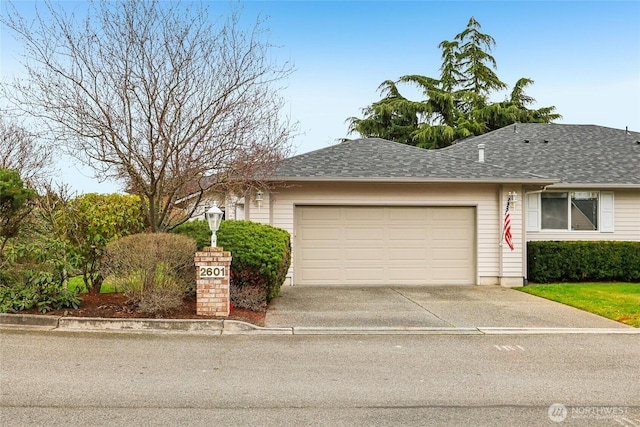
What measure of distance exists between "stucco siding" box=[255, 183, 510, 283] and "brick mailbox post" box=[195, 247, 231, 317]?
15.9ft

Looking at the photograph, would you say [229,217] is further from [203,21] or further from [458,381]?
[458,381]

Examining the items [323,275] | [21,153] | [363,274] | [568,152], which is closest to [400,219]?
[363,274]

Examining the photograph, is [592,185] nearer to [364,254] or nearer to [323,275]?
[364,254]

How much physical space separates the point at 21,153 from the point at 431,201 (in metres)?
16.9

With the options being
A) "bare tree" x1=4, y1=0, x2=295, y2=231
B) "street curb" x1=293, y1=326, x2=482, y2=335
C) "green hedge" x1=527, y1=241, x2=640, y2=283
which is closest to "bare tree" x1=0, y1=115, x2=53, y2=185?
"bare tree" x1=4, y1=0, x2=295, y2=231

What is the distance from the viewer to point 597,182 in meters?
14.8

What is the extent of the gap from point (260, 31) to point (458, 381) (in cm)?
781

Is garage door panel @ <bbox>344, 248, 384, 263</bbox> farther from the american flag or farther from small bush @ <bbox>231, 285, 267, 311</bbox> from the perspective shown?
small bush @ <bbox>231, 285, 267, 311</bbox>

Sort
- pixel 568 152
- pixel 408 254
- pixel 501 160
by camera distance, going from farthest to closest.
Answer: pixel 568 152 < pixel 501 160 < pixel 408 254

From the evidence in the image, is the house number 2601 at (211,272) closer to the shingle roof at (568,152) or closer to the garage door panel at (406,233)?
the garage door panel at (406,233)

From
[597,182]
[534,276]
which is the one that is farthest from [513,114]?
[534,276]

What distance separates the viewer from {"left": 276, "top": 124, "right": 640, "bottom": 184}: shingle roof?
43.4ft

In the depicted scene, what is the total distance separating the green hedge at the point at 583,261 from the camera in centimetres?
1392

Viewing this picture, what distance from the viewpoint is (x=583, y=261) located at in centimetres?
1409
